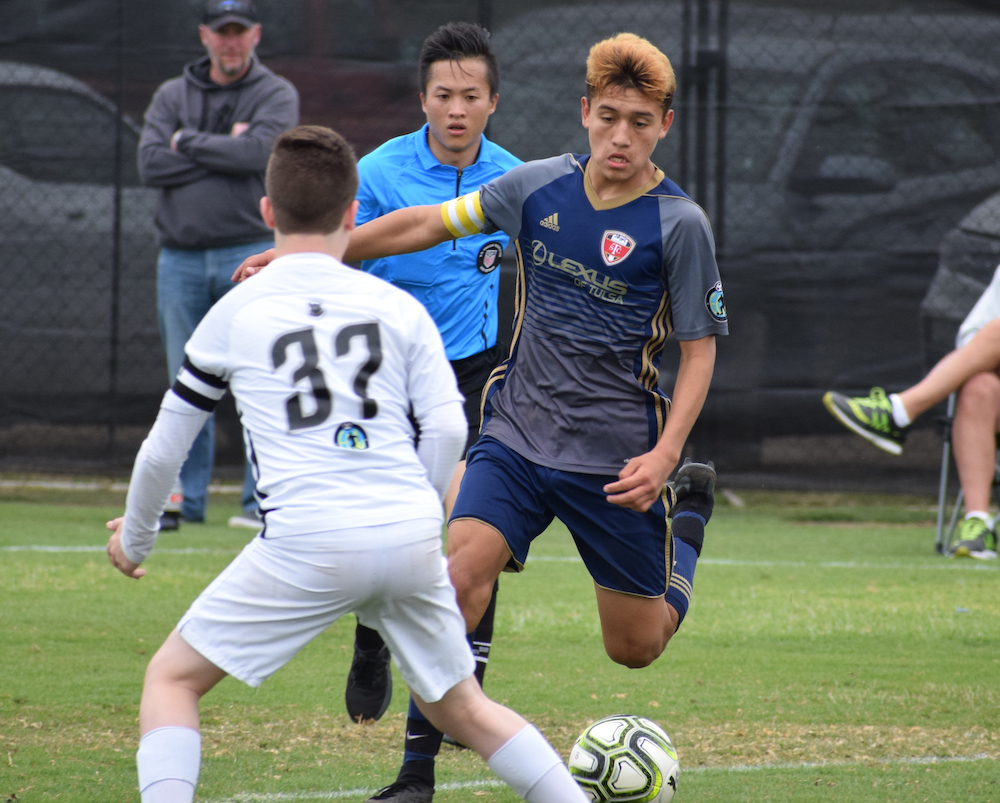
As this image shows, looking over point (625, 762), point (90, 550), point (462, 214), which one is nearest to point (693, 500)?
point (625, 762)

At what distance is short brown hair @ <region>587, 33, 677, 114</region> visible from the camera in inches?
136

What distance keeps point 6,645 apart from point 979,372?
4999 mm

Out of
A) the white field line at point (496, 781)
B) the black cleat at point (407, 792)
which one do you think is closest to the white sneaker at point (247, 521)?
the white field line at point (496, 781)

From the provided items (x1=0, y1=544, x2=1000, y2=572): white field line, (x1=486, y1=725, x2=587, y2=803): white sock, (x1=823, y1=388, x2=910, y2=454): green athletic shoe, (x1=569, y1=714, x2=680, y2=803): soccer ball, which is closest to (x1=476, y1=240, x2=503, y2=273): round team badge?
(x1=569, y1=714, x2=680, y2=803): soccer ball

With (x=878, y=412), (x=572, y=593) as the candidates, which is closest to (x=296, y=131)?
(x=572, y=593)

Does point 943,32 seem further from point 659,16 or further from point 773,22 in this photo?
point 659,16

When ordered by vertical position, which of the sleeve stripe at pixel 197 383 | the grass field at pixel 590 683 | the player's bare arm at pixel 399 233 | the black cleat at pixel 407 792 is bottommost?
the grass field at pixel 590 683

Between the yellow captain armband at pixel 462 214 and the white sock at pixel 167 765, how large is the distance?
66.6 inches

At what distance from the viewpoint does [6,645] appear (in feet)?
15.3

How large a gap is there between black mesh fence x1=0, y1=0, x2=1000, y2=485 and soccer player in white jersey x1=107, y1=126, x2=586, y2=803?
551cm

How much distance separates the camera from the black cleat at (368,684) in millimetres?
3879

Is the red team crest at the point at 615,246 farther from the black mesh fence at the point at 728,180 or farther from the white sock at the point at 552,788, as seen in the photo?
the black mesh fence at the point at 728,180

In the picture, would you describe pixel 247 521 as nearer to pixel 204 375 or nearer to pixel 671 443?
pixel 671 443

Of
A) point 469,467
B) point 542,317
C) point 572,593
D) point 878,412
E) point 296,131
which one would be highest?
point 296,131
